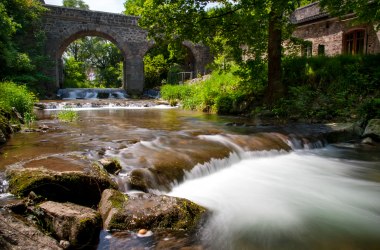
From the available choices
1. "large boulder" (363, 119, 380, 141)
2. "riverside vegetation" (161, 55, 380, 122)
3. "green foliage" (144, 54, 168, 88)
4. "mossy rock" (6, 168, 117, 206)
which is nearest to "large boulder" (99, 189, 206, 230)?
"mossy rock" (6, 168, 117, 206)

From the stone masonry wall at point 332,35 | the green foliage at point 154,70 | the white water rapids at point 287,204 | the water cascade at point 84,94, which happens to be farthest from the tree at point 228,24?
the green foliage at point 154,70

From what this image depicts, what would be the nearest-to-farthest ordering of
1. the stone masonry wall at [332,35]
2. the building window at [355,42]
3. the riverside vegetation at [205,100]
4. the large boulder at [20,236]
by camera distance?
1. the large boulder at [20,236]
2. the riverside vegetation at [205,100]
3. the stone masonry wall at [332,35]
4. the building window at [355,42]

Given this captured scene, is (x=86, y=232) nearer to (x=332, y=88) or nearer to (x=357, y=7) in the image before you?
(x=332, y=88)

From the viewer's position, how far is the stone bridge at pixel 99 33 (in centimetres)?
1981

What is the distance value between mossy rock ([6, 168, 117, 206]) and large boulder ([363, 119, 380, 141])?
647cm

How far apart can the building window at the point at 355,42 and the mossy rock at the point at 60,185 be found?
15.9 m

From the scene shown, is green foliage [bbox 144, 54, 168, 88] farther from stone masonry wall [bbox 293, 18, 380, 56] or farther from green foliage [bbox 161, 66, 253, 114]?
stone masonry wall [bbox 293, 18, 380, 56]

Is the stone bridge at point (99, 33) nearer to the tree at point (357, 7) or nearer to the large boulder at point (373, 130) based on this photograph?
the tree at point (357, 7)

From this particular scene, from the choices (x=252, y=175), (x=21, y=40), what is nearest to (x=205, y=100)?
(x=252, y=175)

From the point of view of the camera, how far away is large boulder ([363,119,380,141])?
7.42 metres

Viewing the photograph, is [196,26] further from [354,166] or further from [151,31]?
[354,166]

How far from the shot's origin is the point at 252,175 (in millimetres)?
5172

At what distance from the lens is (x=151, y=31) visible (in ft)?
32.1

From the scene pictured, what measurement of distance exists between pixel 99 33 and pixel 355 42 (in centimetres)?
1542
